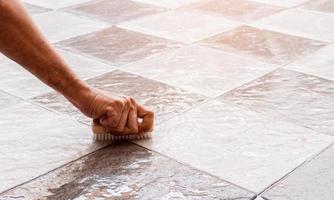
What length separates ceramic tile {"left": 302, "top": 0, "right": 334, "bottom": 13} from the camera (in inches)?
86.0

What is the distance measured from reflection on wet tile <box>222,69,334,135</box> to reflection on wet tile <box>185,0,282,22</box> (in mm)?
586

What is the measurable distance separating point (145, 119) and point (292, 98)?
1.29 feet

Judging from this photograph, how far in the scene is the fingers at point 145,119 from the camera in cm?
115

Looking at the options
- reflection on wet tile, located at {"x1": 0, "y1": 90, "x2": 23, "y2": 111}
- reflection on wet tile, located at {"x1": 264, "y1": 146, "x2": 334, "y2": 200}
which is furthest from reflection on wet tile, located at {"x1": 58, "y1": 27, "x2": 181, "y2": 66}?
reflection on wet tile, located at {"x1": 264, "y1": 146, "x2": 334, "y2": 200}

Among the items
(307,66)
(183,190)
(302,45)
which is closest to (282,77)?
(307,66)

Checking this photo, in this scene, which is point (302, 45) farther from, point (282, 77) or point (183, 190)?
point (183, 190)

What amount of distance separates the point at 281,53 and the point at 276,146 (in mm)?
610

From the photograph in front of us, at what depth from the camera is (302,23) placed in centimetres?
199

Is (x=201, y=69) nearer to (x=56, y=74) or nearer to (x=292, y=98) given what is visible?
(x=292, y=98)

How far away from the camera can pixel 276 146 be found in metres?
1.13

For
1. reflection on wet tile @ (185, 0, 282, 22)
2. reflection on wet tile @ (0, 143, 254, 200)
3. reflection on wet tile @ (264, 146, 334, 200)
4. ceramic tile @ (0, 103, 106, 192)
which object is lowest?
reflection on wet tile @ (264, 146, 334, 200)

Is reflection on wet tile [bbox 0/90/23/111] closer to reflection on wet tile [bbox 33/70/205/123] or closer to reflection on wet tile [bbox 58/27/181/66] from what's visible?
reflection on wet tile [bbox 33/70/205/123]

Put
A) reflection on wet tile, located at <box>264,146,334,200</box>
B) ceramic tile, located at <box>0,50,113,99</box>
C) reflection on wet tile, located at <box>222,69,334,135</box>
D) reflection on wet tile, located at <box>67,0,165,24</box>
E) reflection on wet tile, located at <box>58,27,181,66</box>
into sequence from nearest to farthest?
reflection on wet tile, located at <box>264,146,334,200</box> < reflection on wet tile, located at <box>222,69,334,135</box> < ceramic tile, located at <box>0,50,113,99</box> < reflection on wet tile, located at <box>58,27,181,66</box> < reflection on wet tile, located at <box>67,0,165,24</box>

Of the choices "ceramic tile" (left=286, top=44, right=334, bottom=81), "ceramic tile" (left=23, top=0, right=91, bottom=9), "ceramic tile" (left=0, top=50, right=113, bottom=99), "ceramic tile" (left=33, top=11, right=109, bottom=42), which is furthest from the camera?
"ceramic tile" (left=23, top=0, right=91, bottom=9)
